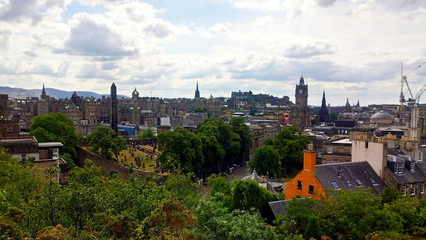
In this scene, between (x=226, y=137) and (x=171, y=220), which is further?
(x=226, y=137)

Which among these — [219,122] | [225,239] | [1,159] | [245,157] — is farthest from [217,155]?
[225,239]

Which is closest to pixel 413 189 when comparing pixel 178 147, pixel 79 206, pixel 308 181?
pixel 308 181

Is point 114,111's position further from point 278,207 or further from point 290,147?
point 278,207

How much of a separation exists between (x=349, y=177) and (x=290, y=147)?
29772 millimetres

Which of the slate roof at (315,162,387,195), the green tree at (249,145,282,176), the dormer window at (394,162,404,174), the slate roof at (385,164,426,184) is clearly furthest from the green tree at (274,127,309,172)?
the dormer window at (394,162,404,174)

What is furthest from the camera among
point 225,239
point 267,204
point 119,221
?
point 267,204

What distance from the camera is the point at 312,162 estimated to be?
95.9 ft

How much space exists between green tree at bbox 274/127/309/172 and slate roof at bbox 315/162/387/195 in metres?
26.5

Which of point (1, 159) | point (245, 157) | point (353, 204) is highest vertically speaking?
point (1, 159)

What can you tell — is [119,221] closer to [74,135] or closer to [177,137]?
[177,137]

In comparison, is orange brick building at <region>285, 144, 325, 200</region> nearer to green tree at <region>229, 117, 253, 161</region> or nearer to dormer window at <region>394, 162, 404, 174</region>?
dormer window at <region>394, 162, 404, 174</region>

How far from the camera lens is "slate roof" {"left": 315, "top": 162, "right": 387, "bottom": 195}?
29.1 m

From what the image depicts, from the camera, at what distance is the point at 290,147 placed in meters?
60.2

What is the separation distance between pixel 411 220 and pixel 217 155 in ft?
126
